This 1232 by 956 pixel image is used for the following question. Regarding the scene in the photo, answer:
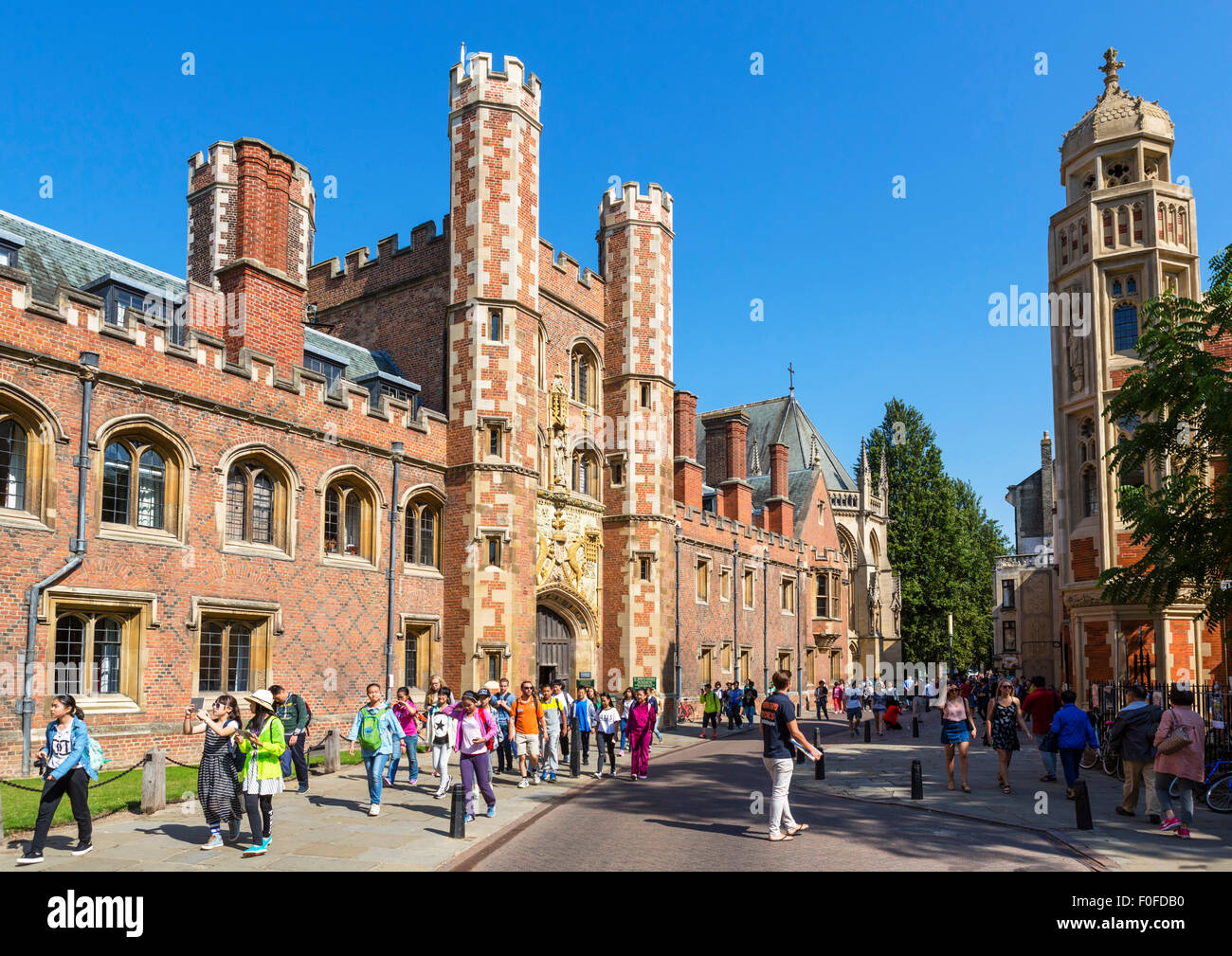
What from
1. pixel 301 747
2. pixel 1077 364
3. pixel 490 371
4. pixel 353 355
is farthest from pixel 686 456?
pixel 301 747

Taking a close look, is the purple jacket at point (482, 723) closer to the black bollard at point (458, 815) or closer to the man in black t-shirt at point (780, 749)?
the black bollard at point (458, 815)

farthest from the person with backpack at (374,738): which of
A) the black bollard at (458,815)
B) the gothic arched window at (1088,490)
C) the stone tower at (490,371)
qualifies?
the gothic arched window at (1088,490)

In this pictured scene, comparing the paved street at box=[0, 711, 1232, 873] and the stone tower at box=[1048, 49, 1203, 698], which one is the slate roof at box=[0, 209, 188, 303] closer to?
the paved street at box=[0, 711, 1232, 873]

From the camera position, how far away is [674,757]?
71.8 feet

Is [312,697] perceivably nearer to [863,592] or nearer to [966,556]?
[863,592]

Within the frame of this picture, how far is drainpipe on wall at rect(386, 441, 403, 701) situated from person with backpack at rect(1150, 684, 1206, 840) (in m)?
15.5

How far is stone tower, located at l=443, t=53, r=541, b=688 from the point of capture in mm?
23578

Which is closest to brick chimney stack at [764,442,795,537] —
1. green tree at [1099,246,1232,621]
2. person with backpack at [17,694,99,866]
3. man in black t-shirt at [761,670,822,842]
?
green tree at [1099,246,1232,621]

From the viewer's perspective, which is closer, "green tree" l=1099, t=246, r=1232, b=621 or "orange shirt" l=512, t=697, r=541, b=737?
"green tree" l=1099, t=246, r=1232, b=621

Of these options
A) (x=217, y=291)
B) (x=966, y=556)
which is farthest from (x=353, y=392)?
(x=966, y=556)

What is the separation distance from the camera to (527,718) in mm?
16250

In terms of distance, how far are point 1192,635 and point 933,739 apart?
794 centimetres

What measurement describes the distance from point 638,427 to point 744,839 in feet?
67.7

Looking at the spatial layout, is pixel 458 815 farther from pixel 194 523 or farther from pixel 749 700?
pixel 749 700
